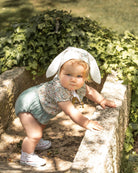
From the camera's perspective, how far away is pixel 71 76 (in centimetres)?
297

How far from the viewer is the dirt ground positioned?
135 inches

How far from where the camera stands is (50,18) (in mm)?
4746

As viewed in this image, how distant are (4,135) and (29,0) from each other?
27.2 feet

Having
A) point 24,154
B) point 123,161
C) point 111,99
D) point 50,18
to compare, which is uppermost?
point 50,18

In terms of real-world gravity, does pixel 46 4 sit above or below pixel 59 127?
above

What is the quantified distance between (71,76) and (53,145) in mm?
1339

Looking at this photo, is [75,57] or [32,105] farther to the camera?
[32,105]

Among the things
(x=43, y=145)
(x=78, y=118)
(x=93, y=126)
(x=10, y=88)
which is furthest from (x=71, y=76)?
(x=10, y=88)

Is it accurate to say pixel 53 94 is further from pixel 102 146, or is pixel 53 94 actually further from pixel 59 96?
pixel 102 146

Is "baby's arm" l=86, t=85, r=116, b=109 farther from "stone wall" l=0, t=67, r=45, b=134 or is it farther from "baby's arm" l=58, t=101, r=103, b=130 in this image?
"stone wall" l=0, t=67, r=45, b=134

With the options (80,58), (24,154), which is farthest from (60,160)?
(80,58)

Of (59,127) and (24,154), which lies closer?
(24,154)

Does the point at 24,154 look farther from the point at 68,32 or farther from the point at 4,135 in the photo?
the point at 68,32

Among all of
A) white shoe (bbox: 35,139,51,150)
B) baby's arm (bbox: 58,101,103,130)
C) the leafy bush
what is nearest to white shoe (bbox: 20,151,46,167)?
white shoe (bbox: 35,139,51,150)
